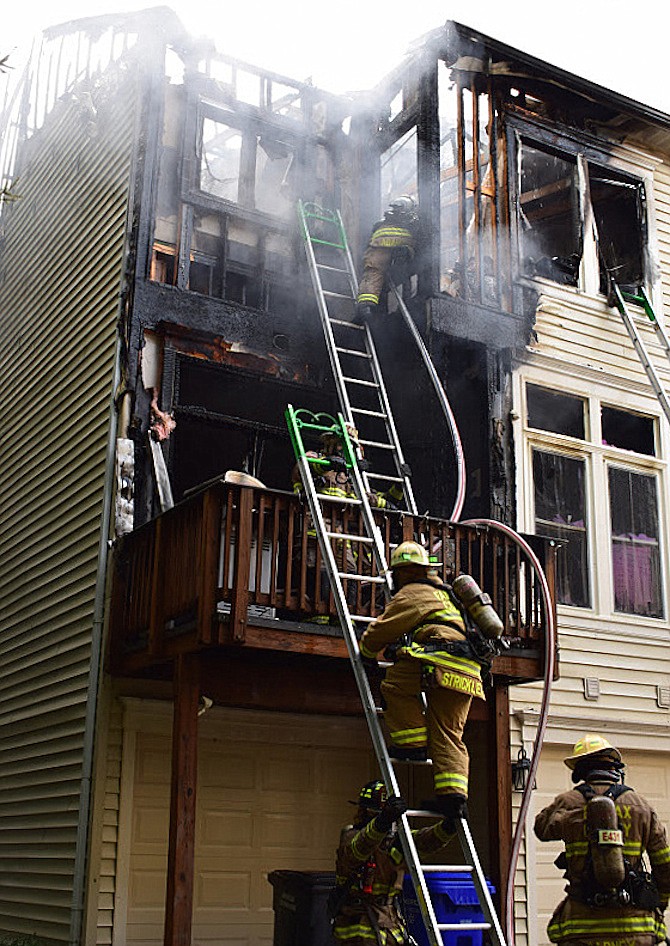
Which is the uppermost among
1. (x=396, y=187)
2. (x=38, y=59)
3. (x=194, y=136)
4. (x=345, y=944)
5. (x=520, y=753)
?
(x=38, y=59)

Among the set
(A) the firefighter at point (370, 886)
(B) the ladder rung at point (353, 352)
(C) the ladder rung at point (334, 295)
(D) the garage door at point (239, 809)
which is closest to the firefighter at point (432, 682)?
(A) the firefighter at point (370, 886)

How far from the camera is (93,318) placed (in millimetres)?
10656

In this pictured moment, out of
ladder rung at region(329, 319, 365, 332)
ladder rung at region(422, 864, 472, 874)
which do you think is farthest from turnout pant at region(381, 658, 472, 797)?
ladder rung at region(329, 319, 365, 332)

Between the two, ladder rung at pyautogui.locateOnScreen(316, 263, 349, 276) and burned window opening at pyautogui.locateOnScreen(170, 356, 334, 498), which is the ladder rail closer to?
burned window opening at pyautogui.locateOnScreen(170, 356, 334, 498)

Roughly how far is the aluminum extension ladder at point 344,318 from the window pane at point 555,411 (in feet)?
4.76

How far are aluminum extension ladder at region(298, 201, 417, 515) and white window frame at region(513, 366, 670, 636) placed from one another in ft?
3.90

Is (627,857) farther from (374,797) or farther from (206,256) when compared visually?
(206,256)

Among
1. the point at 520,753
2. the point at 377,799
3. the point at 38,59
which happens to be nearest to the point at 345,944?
the point at 377,799

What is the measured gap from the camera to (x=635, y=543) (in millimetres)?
11469

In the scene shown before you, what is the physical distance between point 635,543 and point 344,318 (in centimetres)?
367

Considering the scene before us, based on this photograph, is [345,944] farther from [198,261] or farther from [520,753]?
[198,261]

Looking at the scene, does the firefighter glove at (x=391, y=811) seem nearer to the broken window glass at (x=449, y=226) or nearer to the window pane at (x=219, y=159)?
the broken window glass at (x=449, y=226)

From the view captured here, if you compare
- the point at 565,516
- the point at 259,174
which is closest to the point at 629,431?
the point at 565,516

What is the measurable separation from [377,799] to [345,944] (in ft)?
2.83
